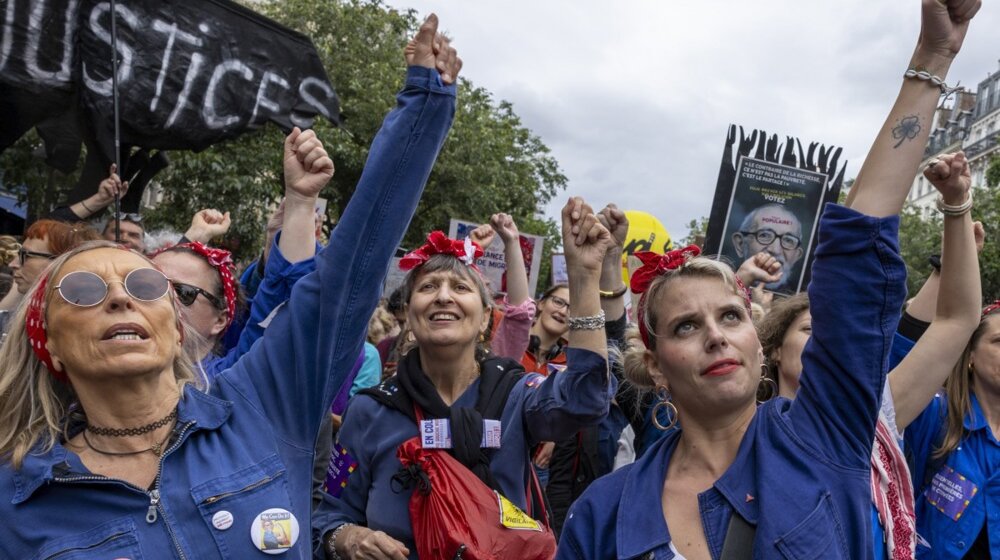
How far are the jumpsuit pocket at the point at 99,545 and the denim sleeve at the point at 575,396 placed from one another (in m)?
1.27

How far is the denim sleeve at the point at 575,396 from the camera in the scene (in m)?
2.54

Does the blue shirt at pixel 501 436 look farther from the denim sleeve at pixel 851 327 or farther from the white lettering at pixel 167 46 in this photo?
the white lettering at pixel 167 46

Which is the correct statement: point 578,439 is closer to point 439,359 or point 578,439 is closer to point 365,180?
point 439,359

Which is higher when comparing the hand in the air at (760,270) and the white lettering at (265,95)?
the white lettering at (265,95)

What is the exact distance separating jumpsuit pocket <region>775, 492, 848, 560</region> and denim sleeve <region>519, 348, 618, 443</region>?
0.92 meters

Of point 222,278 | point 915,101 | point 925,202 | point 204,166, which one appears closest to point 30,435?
point 222,278

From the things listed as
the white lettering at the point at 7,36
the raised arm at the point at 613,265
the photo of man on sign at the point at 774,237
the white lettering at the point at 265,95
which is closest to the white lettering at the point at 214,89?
the white lettering at the point at 265,95

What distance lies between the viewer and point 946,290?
2.65 metres

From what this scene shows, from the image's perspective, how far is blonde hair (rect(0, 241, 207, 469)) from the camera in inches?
73.9

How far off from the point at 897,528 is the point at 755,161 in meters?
3.96

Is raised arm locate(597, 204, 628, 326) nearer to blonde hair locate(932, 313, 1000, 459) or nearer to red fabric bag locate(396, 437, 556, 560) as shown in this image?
red fabric bag locate(396, 437, 556, 560)

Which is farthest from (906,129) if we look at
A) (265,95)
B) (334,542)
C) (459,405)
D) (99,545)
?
(265,95)

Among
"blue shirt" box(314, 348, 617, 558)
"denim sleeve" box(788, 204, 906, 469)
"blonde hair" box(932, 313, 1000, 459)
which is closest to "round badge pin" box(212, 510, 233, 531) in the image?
"blue shirt" box(314, 348, 617, 558)

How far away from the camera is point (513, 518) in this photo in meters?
2.63
